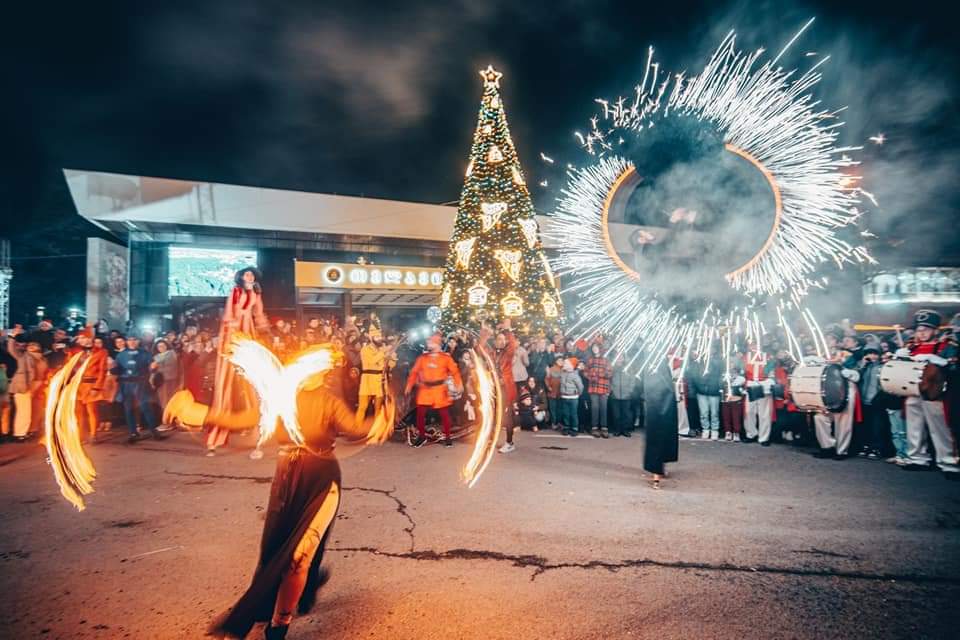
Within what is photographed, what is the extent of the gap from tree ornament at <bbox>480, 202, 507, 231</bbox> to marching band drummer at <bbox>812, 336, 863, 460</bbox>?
960 centimetres

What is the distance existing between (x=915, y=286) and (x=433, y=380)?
23.8 m

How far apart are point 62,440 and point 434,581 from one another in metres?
4.18

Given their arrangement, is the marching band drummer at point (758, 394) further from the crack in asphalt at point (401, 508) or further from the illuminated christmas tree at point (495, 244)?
the illuminated christmas tree at point (495, 244)

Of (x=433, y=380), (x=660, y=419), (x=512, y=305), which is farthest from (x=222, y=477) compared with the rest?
(x=512, y=305)

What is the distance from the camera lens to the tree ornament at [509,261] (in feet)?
50.4

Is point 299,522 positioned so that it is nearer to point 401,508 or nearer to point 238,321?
point 401,508

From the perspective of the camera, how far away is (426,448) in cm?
872

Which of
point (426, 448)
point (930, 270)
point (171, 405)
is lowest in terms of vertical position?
point (426, 448)

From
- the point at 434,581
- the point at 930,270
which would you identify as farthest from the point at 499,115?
the point at 930,270

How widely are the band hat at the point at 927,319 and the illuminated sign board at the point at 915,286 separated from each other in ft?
57.7

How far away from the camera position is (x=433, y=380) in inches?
342

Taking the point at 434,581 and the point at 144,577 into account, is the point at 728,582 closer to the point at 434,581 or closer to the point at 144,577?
the point at 434,581

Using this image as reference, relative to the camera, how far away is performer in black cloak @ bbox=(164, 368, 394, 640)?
2963 mm

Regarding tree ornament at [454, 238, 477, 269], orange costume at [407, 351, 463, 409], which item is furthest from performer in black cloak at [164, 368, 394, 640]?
tree ornament at [454, 238, 477, 269]
